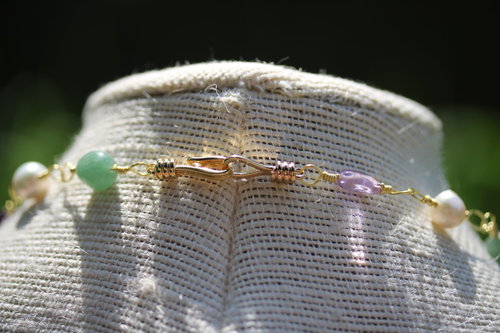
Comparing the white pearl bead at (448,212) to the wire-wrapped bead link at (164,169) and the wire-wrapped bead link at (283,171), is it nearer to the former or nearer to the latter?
the wire-wrapped bead link at (283,171)

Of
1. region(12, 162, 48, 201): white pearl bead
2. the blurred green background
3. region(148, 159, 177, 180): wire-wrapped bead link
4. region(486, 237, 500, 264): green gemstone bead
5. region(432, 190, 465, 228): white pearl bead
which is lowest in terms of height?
region(486, 237, 500, 264): green gemstone bead

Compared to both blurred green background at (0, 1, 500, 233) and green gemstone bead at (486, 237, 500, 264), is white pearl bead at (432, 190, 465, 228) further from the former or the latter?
blurred green background at (0, 1, 500, 233)

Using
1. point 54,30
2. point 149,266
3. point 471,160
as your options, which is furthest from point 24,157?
point 471,160

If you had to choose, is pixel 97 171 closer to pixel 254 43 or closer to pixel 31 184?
pixel 31 184

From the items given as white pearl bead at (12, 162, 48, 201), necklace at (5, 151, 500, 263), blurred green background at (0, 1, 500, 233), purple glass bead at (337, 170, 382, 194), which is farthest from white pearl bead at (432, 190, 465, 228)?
blurred green background at (0, 1, 500, 233)

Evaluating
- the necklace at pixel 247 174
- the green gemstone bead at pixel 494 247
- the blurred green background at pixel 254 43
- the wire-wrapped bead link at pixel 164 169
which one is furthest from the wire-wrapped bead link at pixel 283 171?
the blurred green background at pixel 254 43

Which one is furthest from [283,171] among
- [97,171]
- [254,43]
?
[254,43]
